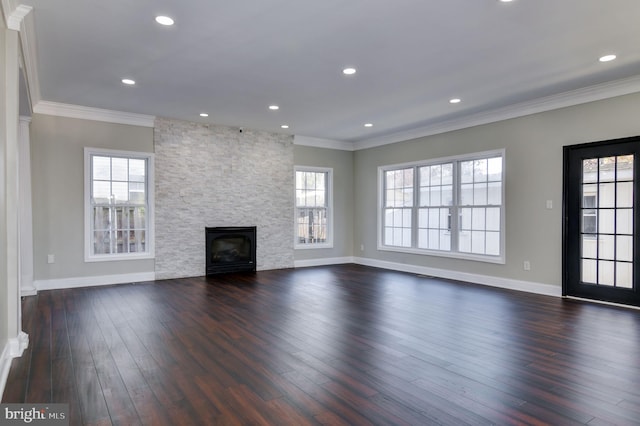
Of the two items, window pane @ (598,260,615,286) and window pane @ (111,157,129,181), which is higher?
window pane @ (111,157,129,181)

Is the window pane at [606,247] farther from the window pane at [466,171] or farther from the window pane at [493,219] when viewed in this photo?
the window pane at [466,171]

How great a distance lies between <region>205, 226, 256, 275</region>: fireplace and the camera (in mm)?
7297

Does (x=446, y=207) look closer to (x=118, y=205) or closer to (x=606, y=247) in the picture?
(x=606, y=247)

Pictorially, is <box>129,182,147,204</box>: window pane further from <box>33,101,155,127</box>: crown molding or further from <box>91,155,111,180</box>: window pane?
<box>33,101,155,127</box>: crown molding

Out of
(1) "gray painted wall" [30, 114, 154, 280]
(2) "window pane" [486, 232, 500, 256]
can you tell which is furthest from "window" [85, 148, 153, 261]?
(2) "window pane" [486, 232, 500, 256]

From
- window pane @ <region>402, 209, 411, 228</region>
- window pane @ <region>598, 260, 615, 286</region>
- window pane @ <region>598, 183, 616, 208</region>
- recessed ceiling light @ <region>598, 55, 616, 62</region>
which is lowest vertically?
window pane @ <region>598, 260, 615, 286</region>

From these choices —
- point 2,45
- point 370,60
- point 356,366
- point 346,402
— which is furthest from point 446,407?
point 2,45

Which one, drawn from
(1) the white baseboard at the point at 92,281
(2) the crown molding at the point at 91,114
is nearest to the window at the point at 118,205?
(1) the white baseboard at the point at 92,281

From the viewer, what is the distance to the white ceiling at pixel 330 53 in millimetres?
3139

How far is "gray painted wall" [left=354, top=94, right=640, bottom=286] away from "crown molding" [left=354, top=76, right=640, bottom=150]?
0.08 metres

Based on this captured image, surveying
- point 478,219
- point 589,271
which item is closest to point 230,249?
point 478,219

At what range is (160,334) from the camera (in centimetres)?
376

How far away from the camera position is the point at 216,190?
7.38 m

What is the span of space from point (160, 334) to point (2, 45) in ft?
9.03
